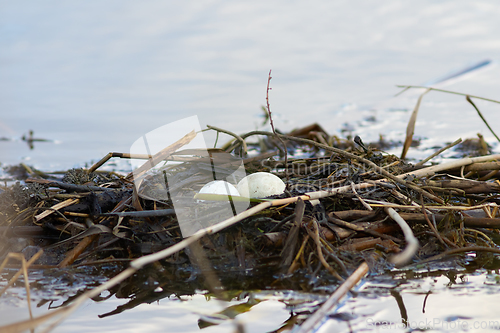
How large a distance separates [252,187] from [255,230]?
0.34 m

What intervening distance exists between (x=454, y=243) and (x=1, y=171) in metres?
4.94

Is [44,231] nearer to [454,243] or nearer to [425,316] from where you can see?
[425,316]

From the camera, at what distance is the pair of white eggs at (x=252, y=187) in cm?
228

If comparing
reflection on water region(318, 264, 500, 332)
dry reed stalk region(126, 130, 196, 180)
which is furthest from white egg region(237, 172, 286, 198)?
reflection on water region(318, 264, 500, 332)

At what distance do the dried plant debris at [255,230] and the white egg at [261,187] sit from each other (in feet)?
0.31

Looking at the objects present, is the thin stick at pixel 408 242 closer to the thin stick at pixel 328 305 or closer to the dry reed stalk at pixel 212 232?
the dry reed stalk at pixel 212 232

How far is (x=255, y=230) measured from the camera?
6.88 ft

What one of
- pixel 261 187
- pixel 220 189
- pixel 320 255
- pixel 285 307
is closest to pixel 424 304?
pixel 320 255

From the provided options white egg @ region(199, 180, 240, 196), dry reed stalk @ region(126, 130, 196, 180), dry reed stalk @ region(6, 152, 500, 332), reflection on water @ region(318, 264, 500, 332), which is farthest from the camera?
dry reed stalk @ region(126, 130, 196, 180)

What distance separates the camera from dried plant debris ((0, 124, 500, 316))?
1.93 m

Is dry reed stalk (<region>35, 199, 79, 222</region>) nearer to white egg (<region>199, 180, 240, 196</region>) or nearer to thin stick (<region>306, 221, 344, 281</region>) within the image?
white egg (<region>199, 180, 240, 196</region>)

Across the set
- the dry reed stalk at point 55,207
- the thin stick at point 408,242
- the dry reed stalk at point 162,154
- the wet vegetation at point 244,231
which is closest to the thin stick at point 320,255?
the wet vegetation at point 244,231

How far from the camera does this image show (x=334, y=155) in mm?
3066

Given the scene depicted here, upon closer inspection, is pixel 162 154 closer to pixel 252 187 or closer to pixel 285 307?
pixel 252 187
